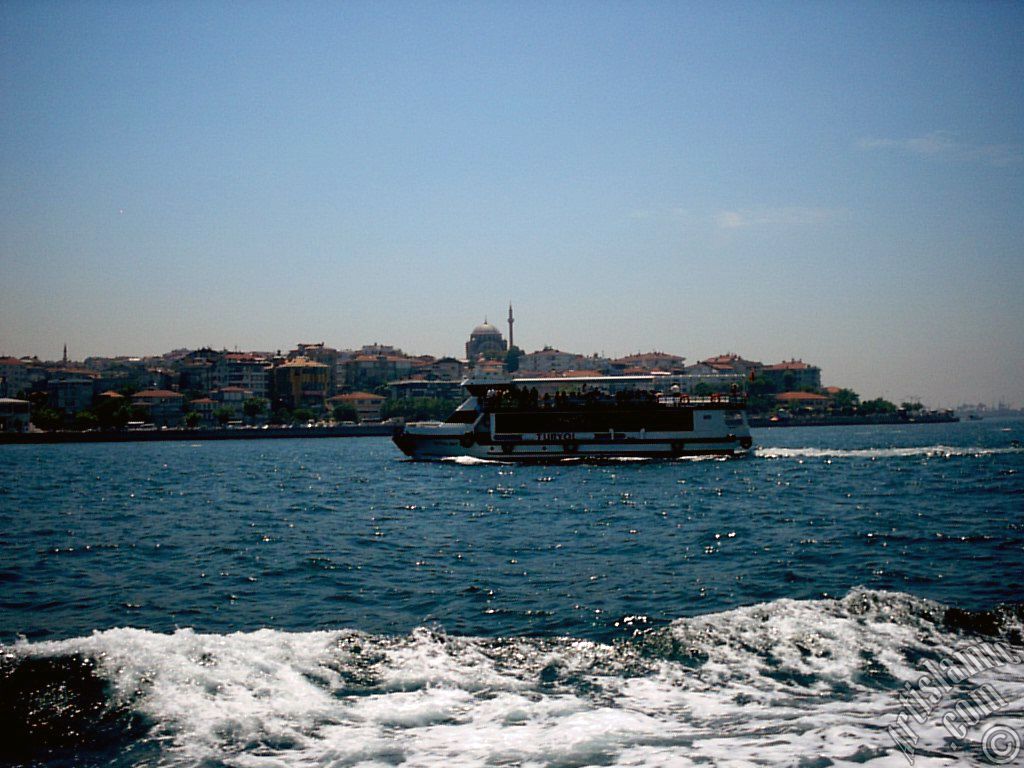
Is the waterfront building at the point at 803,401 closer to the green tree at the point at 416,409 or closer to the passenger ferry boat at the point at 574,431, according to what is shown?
the green tree at the point at 416,409

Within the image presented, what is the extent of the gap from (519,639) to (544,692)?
83.9 inches

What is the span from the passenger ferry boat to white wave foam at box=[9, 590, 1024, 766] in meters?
36.9

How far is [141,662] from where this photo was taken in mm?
10875

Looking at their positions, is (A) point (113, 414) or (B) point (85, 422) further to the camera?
(A) point (113, 414)

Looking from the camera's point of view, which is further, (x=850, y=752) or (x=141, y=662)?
(x=141, y=662)

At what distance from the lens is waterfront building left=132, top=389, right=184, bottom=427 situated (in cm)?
13450

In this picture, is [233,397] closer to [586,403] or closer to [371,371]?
[371,371]

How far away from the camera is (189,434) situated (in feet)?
355

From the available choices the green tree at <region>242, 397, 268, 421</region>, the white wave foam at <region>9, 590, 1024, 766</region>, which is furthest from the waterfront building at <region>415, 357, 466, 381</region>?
the white wave foam at <region>9, 590, 1024, 766</region>

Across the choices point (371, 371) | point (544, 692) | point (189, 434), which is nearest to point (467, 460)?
point (544, 692)

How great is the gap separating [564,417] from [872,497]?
2329 cm

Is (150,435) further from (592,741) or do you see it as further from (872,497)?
(592,741)

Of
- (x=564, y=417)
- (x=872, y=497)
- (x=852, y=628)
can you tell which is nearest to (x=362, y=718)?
(x=852, y=628)

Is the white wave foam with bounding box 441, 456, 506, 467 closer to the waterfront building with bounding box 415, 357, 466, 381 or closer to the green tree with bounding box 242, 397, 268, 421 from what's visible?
the green tree with bounding box 242, 397, 268, 421
